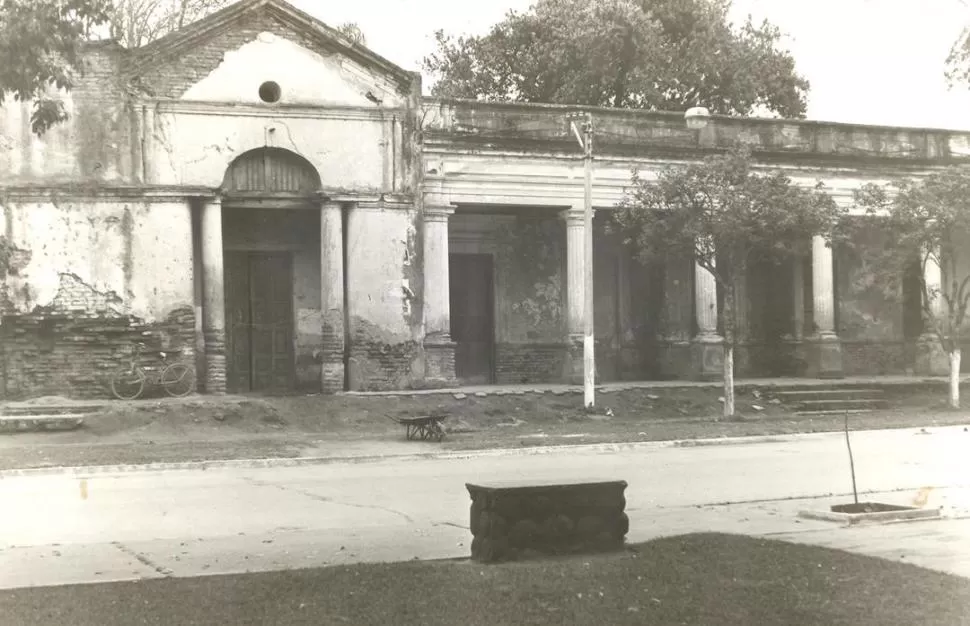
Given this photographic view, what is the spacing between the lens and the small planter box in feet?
28.6

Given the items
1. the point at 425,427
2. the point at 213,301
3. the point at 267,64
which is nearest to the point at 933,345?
the point at 425,427

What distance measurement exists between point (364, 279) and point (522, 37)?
38.6 feet

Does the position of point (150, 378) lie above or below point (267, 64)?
below

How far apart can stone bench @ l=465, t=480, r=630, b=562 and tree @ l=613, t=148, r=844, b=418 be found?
42.7 feet

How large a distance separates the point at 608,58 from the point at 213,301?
569 inches

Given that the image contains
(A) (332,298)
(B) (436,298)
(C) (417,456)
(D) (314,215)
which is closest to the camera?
(C) (417,456)

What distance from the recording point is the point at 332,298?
2058cm

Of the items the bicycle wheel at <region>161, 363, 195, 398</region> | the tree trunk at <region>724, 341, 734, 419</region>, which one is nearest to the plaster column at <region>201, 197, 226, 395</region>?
the bicycle wheel at <region>161, 363, 195, 398</region>

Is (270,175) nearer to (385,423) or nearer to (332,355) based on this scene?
(332,355)

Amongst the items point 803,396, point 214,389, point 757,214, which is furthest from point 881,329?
point 214,389

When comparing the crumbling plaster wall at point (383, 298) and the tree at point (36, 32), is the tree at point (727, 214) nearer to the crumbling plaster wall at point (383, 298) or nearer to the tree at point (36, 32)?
the crumbling plaster wall at point (383, 298)

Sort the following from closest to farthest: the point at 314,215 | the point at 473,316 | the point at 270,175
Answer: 1. the point at 270,175
2. the point at 314,215
3. the point at 473,316

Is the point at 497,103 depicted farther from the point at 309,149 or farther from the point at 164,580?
the point at 164,580

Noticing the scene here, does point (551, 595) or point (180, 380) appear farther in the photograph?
point (180, 380)
